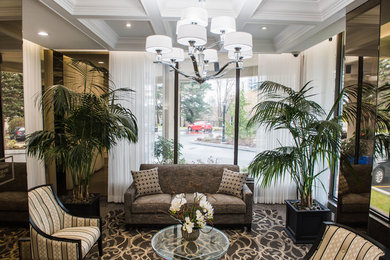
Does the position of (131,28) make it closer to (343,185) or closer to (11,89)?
(11,89)

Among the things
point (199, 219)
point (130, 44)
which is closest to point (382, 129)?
point (199, 219)

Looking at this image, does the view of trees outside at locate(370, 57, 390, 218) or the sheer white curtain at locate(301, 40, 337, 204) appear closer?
the view of trees outside at locate(370, 57, 390, 218)

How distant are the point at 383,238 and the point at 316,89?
247 centimetres

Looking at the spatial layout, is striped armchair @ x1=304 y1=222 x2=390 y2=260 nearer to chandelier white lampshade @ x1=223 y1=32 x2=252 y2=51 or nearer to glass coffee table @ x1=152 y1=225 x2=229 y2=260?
glass coffee table @ x1=152 y1=225 x2=229 y2=260

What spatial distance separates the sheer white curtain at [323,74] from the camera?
356cm

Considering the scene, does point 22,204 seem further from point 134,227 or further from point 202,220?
point 134,227

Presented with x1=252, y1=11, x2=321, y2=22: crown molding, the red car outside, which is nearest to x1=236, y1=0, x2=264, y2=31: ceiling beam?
x1=252, y1=11, x2=321, y2=22: crown molding

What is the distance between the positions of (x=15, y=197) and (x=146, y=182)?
3058mm

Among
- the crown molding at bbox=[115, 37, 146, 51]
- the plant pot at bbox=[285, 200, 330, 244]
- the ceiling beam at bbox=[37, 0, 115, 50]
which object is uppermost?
the crown molding at bbox=[115, 37, 146, 51]

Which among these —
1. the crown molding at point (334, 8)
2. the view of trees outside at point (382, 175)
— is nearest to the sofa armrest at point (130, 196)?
the view of trees outside at point (382, 175)

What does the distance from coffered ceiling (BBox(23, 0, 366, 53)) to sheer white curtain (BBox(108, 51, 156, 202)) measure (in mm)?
736

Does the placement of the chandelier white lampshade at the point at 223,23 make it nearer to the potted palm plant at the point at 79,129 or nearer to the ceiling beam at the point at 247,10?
the ceiling beam at the point at 247,10

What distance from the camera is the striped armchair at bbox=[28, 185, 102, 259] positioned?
214cm

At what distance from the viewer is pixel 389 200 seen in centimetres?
199
